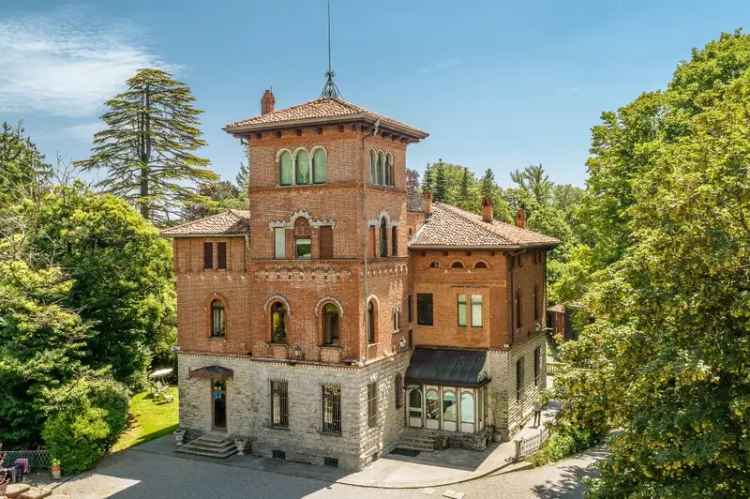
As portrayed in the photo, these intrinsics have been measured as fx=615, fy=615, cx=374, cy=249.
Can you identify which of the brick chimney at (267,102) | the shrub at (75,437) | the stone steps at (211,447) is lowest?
the stone steps at (211,447)

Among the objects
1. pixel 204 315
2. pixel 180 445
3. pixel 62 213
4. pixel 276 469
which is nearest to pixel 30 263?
pixel 62 213

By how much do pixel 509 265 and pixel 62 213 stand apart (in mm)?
21350

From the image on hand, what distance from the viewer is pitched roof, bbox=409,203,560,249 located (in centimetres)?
2641

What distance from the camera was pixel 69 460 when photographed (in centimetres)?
2361

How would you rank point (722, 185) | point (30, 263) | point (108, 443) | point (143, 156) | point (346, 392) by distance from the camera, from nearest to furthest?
1. point (722, 185)
2. point (346, 392)
3. point (108, 443)
4. point (30, 263)
5. point (143, 156)

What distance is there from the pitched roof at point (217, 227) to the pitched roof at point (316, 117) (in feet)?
13.8

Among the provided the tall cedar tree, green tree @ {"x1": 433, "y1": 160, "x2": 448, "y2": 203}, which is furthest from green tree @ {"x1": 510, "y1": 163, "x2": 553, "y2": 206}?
the tall cedar tree

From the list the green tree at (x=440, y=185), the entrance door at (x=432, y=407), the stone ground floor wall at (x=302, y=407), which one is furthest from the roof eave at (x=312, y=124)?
the green tree at (x=440, y=185)

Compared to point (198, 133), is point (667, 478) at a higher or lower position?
lower

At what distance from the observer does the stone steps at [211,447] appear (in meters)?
25.5

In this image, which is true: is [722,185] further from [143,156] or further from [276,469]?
[143,156]

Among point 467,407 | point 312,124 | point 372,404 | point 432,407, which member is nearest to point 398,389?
point 432,407

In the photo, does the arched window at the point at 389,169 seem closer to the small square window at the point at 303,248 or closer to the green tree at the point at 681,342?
the small square window at the point at 303,248

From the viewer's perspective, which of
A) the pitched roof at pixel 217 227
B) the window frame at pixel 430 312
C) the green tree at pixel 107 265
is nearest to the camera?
the pitched roof at pixel 217 227
